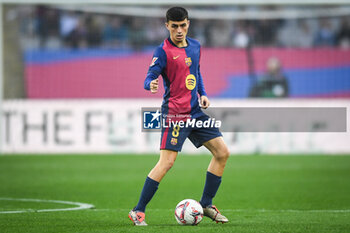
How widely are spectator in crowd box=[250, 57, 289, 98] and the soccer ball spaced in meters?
12.3

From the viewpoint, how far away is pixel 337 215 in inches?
310

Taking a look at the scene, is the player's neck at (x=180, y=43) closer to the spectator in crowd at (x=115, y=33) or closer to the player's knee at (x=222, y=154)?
the player's knee at (x=222, y=154)

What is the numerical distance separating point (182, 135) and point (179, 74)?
61 centimetres

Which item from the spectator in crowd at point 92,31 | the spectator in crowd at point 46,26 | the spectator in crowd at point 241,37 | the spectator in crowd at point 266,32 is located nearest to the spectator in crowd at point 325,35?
the spectator in crowd at point 266,32

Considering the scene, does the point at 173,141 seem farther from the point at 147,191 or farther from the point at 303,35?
the point at 303,35

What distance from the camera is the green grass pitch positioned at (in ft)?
23.2

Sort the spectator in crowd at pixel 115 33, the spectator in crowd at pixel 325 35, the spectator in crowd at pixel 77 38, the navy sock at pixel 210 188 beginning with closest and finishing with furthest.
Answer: the navy sock at pixel 210 188 < the spectator in crowd at pixel 77 38 < the spectator in crowd at pixel 115 33 < the spectator in crowd at pixel 325 35

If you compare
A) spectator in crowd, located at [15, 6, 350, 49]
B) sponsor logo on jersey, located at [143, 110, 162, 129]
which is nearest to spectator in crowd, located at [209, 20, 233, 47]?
spectator in crowd, located at [15, 6, 350, 49]

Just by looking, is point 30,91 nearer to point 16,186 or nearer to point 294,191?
point 16,186

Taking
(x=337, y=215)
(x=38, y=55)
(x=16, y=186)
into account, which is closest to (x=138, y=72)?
(x=38, y=55)

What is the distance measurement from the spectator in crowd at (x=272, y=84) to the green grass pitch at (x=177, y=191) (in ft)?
7.81

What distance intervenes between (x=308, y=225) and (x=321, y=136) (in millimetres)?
11537

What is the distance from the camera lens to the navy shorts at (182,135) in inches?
276

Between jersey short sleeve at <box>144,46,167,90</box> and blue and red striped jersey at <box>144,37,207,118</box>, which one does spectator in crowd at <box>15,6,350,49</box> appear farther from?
jersey short sleeve at <box>144,46,167,90</box>
